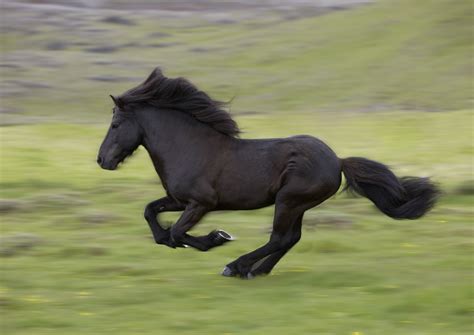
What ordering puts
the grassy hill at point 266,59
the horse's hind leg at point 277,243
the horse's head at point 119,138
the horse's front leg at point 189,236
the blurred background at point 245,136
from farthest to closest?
the grassy hill at point 266,59 → the horse's head at point 119,138 → the horse's hind leg at point 277,243 → the horse's front leg at point 189,236 → the blurred background at point 245,136

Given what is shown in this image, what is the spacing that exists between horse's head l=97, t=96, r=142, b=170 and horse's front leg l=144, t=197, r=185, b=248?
52 cm

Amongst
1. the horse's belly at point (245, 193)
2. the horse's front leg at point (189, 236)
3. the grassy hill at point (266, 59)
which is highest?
the horse's belly at point (245, 193)

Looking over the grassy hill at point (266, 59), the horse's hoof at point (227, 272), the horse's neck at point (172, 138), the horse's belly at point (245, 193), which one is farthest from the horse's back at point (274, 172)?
the grassy hill at point (266, 59)

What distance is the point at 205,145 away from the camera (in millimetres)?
9648

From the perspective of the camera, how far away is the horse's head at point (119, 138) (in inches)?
382

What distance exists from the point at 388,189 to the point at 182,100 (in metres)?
2.06

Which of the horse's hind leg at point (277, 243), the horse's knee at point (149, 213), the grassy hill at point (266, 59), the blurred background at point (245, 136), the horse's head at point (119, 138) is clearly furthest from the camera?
the grassy hill at point (266, 59)

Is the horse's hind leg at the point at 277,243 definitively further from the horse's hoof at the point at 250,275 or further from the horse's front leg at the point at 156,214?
the horse's front leg at the point at 156,214

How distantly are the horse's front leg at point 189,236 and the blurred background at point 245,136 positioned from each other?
0.39 meters

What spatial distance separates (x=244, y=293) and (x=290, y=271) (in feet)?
3.84

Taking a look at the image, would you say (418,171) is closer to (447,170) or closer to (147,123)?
(447,170)

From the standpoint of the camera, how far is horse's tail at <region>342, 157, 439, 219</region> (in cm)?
963

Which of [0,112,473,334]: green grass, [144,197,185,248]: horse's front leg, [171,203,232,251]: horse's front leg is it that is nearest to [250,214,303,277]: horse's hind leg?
[0,112,473,334]: green grass

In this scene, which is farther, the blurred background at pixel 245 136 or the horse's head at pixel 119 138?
the horse's head at pixel 119 138
